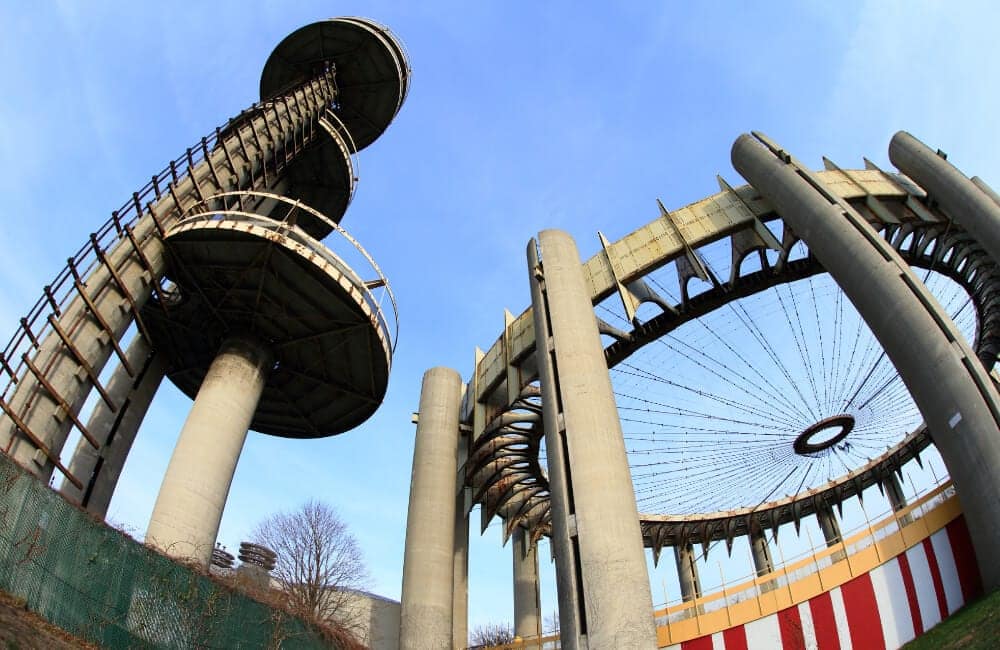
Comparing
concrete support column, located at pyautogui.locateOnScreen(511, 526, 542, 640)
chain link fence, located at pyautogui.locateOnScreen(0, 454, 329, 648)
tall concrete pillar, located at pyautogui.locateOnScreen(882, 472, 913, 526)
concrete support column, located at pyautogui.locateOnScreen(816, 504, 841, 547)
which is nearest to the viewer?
chain link fence, located at pyautogui.locateOnScreen(0, 454, 329, 648)

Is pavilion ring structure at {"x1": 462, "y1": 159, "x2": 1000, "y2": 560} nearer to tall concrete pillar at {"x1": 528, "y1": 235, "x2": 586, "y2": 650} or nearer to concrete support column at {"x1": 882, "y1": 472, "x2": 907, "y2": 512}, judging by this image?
tall concrete pillar at {"x1": 528, "y1": 235, "x2": 586, "y2": 650}

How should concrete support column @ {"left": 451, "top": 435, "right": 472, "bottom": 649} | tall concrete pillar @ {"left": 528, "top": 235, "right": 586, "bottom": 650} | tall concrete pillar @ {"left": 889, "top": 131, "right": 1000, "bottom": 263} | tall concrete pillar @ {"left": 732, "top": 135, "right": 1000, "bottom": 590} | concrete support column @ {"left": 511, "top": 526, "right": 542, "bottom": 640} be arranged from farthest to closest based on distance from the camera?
1. concrete support column @ {"left": 511, "top": 526, "right": 542, "bottom": 640}
2. concrete support column @ {"left": 451, "top": 435, "right": 472, "bottom": 649}
3. tall concrete pillar @ {"left": 889, "top": 131, "right": 1000, "bottom": 263}
4. tall concrete pillar @ {"left": 528, "top": 235, "right": 586, "bottom": 650}
5. tall concrete pillar @ {"left": 732, "top": 135, "right": 1000, "bottom": 590}

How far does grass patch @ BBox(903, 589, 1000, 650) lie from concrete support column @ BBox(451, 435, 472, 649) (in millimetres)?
19316

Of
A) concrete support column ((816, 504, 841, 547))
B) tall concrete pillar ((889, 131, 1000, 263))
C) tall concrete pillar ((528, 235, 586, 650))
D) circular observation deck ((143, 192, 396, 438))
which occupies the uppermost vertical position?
tall concrete pillar ((889, 131, 1000, 263))

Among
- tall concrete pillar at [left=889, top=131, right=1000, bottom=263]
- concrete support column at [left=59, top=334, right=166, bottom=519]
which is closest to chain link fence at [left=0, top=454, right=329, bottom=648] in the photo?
concrete support column at [left=59, top=334, right=166, bottom=519]

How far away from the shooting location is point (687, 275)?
32.6 meters

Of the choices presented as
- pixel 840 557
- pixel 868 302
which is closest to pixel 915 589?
pixel 840 557

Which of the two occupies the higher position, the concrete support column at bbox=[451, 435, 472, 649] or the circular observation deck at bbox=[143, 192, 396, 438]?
the circular observation deck at bbox=[143, 192, 396, 438]

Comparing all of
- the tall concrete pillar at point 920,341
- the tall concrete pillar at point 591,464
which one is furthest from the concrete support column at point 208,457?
the tall concrete pillar at point 920,341

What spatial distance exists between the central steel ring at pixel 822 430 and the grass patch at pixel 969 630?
1776cm

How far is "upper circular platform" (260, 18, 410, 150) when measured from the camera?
47438 millimetres

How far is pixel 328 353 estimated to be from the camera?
34375mm

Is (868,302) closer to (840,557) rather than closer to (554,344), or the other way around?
(840,557)

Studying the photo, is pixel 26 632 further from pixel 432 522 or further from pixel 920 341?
Answer: pixel 920 341
